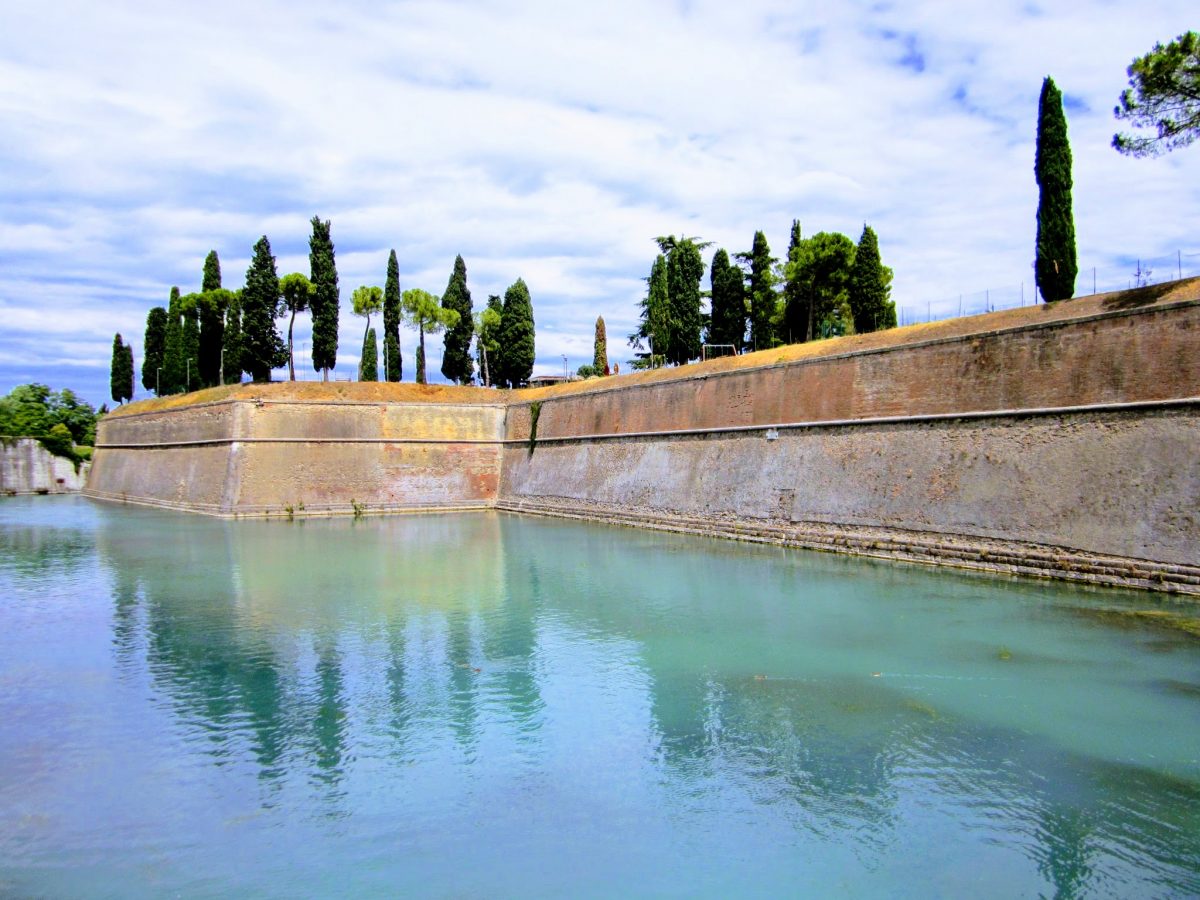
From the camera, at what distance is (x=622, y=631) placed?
30.5ft

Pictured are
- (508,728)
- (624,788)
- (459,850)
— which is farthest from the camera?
(508,728)

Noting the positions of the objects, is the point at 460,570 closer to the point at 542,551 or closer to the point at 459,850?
the point at 542,551

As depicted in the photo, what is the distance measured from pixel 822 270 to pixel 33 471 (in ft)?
106

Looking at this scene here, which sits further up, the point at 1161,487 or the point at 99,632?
the point at 1161,487

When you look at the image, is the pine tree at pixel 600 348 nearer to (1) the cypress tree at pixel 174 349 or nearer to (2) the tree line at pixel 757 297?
(2) the tree line at pixel 757 297

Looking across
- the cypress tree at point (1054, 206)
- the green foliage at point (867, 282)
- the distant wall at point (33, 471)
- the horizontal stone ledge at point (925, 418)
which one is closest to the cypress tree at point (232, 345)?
the distant wall at point (33, 471)

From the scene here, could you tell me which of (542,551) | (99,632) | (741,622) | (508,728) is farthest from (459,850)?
(542,551)

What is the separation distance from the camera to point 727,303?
28.8m

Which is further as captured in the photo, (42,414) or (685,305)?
(42,414)

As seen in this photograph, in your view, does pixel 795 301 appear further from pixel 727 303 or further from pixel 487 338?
pixel 487 338

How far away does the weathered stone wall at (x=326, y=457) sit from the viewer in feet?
78.3

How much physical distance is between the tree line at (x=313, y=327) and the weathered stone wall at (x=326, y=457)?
138 inches

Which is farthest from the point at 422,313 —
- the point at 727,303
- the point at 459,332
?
the point at 727,303

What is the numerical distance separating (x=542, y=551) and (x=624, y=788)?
35.5ft
